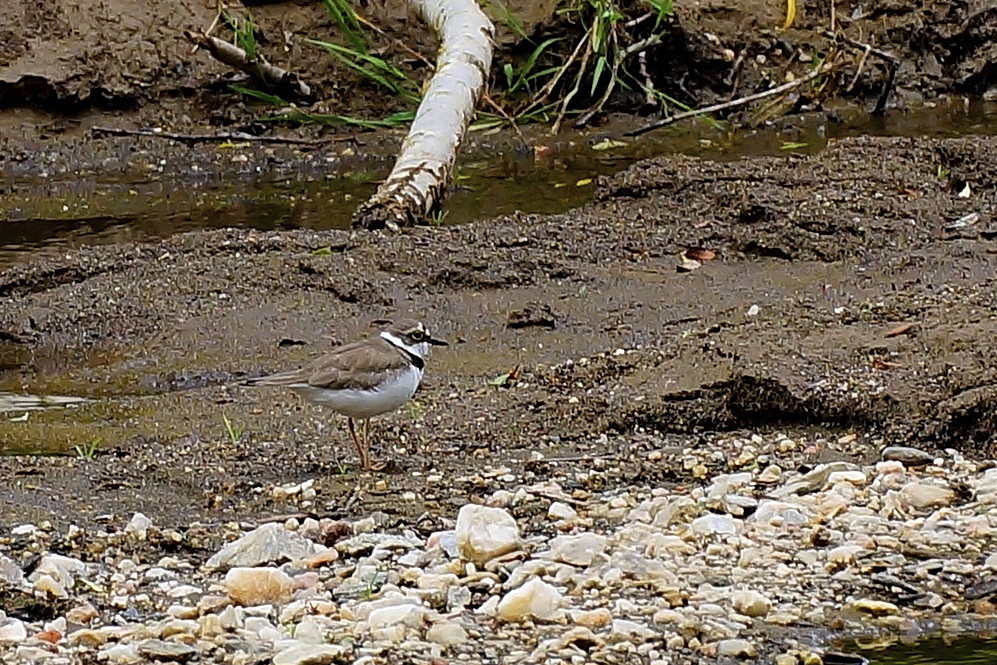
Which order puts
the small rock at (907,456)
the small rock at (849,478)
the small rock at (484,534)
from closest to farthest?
the small rock at (484,534) → the small rock at (849,478) → the small rock at (907,456)

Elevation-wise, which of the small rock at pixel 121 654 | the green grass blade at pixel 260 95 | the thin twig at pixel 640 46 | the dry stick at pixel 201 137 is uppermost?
the thin twig at pixel 640 46

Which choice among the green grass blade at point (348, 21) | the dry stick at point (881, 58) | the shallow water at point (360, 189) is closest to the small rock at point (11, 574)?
the shallow water at point (360, 189)

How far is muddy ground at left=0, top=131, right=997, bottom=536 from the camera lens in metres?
6.06

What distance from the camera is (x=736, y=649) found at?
14.7 ft

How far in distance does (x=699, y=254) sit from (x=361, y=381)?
3636mm

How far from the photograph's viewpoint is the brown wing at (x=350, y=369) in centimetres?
591

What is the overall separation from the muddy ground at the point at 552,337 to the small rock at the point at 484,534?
0.39m

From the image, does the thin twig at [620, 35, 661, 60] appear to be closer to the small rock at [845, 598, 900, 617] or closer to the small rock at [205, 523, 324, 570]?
the small rock at [205, 523, 324, 570]

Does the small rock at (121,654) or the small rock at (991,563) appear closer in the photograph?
the small rock at (121,654)

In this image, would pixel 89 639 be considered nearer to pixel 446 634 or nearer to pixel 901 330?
pixel 446 634

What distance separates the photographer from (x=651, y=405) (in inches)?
258

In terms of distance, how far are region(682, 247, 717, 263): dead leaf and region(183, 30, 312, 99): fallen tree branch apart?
17.5ft

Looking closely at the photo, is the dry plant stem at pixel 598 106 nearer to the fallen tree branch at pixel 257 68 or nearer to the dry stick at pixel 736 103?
the dry stick at pixel 736 103

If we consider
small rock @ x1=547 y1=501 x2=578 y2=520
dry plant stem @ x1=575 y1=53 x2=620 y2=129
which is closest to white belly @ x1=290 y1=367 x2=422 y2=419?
small rock @ x1=547 y1=501 x2=578 y2=520
